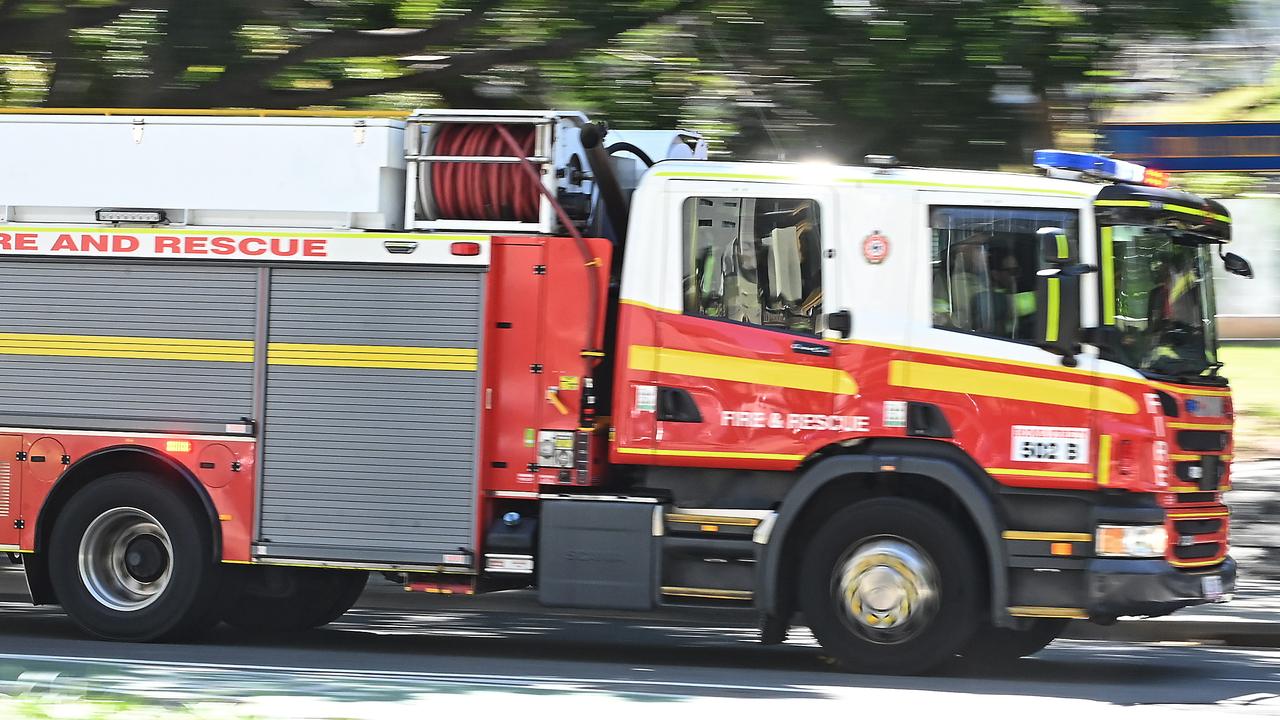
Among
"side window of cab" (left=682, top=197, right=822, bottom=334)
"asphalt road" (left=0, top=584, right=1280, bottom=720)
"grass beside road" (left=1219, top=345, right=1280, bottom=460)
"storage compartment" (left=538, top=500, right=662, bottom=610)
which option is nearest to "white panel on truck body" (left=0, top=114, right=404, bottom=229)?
"side window of cab" (left=682, top=197, right=822, bottom=334)

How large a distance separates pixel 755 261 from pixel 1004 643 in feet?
9.18

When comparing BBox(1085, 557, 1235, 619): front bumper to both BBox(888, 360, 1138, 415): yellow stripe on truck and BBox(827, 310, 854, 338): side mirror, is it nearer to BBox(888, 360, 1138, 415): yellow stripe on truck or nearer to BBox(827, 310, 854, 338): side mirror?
BBox(888, 360, 1138, 415): yellow stripe on truck

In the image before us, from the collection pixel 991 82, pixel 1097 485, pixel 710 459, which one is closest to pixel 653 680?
pixel 710 459

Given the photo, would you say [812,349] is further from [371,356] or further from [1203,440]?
[371,356]

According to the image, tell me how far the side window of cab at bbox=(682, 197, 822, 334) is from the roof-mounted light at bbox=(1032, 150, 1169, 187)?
1336 mm

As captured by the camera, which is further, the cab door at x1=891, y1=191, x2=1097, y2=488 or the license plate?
the license plate

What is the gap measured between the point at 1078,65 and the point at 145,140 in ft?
21.5

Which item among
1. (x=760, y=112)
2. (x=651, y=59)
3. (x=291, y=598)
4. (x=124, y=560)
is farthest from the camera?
(x=651, y=59)

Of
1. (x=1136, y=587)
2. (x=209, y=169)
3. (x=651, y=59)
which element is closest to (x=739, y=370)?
(x=1136, y=587)

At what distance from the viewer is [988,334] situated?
27.5 feet

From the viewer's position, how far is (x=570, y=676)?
870cm

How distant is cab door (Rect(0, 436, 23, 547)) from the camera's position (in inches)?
377

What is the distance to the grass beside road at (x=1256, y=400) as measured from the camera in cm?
1695

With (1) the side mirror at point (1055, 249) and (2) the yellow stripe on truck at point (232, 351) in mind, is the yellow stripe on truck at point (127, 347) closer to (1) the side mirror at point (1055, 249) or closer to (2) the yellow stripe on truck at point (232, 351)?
(2) the yellow stripe on truck at point (232, 351)
